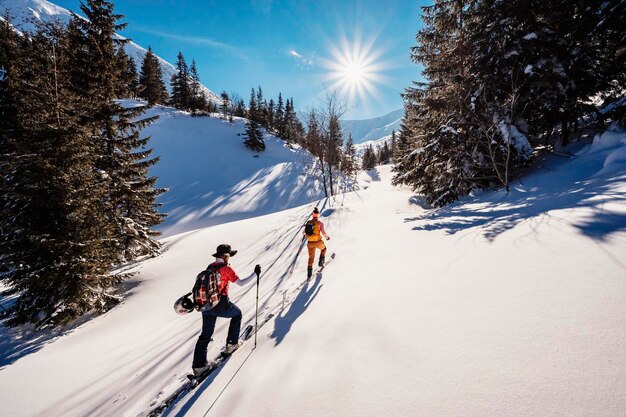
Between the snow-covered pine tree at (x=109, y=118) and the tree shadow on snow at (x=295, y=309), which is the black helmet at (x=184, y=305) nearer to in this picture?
the tree shadow on snow at (x=295, y=309)

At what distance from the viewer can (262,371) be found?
3.86 metres

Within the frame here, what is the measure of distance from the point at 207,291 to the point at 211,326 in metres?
0.71

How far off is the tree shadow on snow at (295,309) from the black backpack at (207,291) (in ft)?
4.68

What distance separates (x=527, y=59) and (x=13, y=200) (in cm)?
2068

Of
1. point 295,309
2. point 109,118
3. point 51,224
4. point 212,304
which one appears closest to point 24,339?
point 51,224

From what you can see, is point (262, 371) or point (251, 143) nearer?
point (262, 371)

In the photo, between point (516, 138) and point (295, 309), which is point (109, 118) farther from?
point (516, 138)

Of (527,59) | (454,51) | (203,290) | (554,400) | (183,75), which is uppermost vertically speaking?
(183,75)

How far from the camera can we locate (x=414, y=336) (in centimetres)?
351

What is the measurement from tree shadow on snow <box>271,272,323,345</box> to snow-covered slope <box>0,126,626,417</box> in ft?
0.15

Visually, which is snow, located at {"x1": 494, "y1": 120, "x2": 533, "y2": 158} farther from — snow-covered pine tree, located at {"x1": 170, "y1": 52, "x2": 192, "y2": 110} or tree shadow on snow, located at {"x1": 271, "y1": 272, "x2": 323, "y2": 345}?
snow-covered pine tree, located at {"x1": 170, "y1": 52, "x2": 192, "y2": 110}

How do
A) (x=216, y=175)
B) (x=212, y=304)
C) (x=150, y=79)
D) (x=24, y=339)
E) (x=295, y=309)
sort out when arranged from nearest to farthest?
(x=212, y=304) < (x=295, y=309) < (x=24, y=339) < (x=216, y=175) < (x=150, y=79)

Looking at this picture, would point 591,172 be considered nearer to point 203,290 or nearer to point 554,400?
point 554,400

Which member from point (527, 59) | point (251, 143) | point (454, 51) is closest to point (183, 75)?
point (251, 143)
